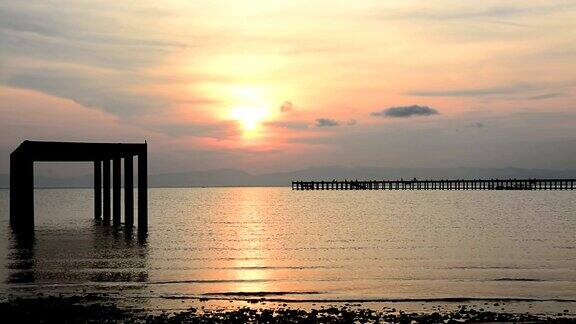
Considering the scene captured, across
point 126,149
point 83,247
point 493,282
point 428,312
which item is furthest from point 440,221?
point 428,312

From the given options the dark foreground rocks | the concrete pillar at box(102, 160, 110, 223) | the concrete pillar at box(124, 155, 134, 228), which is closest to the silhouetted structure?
the concrete pillar at box(124, 155, 134, 228)

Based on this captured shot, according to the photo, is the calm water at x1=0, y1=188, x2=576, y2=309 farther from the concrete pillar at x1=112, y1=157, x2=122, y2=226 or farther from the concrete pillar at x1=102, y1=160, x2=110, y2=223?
the concrete pillar at x1=102, y1=160, x2=110, y2=223

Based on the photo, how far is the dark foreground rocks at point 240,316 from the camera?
1888 cm

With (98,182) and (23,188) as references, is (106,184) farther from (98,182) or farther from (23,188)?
(23,188)

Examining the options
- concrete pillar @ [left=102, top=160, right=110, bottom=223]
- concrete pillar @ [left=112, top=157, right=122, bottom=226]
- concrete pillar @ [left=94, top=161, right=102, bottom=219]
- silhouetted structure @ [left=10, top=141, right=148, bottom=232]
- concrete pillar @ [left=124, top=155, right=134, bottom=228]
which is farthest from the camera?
concrete pillar @ [left=94, top=161, right=102, bottom=219]

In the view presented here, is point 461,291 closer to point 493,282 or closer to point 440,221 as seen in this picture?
point 493,282

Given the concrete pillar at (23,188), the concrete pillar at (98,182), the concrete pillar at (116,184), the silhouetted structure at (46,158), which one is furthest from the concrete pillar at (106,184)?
the concrete pillar at (23,188)

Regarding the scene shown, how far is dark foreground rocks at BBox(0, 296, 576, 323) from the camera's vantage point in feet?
61.9

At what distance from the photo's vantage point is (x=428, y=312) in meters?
20.7

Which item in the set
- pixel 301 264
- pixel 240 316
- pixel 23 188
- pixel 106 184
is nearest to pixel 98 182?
pixel 106 184

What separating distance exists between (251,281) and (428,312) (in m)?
8.77

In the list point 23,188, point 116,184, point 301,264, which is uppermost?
point 116,184

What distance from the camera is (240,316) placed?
1942 centimetres

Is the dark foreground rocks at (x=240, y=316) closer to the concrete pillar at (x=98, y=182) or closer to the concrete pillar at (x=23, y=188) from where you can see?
the concrete pillar at (x=23, y=188)
